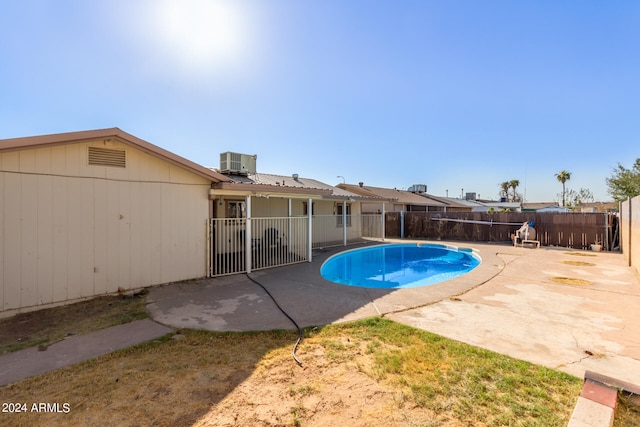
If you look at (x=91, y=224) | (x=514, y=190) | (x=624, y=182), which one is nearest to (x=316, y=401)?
(x=91, y=224)

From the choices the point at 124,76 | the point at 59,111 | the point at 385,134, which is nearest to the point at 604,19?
the point at 385,134

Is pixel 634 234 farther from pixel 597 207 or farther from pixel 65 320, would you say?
pixel 597 207

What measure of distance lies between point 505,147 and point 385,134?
499 inches

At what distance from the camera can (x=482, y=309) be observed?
5.82 metres

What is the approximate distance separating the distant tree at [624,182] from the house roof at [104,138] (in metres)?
32.1

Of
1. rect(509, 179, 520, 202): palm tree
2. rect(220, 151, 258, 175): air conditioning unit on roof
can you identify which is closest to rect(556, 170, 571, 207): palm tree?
rect(509, 179, 520, 202): palm tree

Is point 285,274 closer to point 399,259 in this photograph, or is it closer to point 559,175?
point 399,259

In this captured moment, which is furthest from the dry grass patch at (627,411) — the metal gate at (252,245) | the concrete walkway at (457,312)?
the metal gate at (252,245)

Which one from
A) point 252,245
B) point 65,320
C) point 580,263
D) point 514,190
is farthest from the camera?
point 514,190

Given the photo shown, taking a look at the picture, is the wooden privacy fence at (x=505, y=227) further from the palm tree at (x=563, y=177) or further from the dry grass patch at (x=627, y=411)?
the palm tree at (x=563, y=177)

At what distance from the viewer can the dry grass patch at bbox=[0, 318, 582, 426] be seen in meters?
2.75

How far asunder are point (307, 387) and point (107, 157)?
7.30 meters

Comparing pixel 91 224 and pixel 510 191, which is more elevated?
pixel 510 191

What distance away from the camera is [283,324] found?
5211 millimetres
